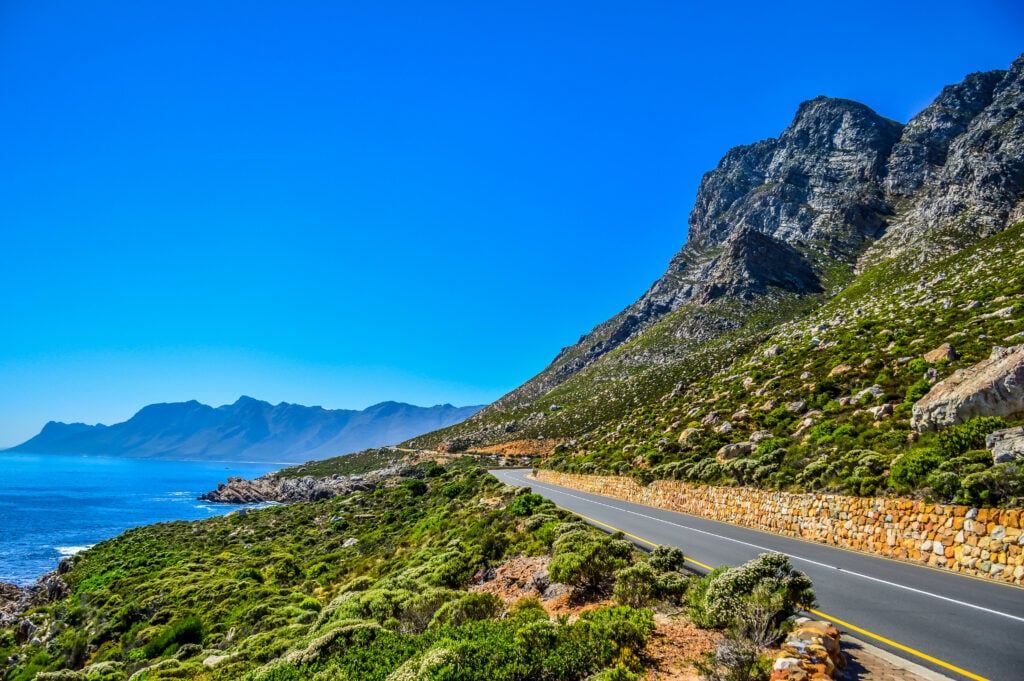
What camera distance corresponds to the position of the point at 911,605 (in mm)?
8539

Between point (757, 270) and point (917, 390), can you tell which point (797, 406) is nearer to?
point (917, 390)

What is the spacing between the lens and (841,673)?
573 centimetres

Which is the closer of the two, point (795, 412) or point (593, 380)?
point (795, 412)

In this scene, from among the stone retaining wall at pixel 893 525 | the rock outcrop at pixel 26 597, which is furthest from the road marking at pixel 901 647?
the rock outcrop at pixel 26 597

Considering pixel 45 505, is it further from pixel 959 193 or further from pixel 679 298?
pixel 959 193

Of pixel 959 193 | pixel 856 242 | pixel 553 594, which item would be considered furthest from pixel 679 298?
pixel 553 594

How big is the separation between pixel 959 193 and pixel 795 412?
6722cm

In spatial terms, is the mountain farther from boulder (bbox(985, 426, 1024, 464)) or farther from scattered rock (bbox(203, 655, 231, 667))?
scattered rock (bbox(203, 655, 231, 667))

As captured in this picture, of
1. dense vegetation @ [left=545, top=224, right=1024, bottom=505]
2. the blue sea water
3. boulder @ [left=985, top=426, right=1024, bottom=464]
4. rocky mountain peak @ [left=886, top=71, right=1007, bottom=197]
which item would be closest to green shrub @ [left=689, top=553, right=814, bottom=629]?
dense vegetation @ [left=545, top=224, right=1024, bottom=505]

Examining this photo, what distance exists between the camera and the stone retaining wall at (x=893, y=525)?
34.6 ft

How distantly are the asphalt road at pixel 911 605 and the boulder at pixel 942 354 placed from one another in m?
15.6

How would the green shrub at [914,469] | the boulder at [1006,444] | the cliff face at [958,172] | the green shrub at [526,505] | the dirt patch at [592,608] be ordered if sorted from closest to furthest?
the dirt patch at [592,608]
the boulder at [1006,444]
the green shrub at [914,469]
the green shrub at [526,505]
the cliff face at [958,172]

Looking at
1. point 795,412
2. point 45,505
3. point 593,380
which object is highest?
point 593,380

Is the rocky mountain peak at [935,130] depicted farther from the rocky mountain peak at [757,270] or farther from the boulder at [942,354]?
the boulder at [942,354]
